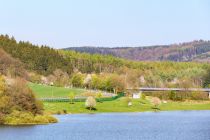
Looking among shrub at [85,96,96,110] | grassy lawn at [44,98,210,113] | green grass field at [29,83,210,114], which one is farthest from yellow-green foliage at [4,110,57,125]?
shrub at [85,96,96,110]

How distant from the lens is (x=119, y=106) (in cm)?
15438

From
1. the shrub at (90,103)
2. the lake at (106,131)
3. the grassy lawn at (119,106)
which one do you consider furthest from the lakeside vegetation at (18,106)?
the shrub at (90,103)

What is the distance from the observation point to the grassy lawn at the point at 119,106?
135 meters

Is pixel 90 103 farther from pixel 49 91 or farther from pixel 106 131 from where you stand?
pixel 106 131

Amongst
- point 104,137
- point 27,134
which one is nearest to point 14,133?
point 27,134

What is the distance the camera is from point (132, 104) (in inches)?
6358

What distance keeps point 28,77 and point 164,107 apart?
4601 centimetres

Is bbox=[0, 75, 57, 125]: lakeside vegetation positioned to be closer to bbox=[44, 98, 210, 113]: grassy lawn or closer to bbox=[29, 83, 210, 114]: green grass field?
bbox=[29, 83, 210, 114]: green grass field

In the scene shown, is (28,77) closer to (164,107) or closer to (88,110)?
(164,107)

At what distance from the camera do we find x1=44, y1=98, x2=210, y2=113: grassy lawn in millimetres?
134875

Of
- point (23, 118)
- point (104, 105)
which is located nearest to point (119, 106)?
point (104, 105)

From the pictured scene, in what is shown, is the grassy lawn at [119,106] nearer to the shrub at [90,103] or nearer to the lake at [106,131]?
the shrub at [90,103]

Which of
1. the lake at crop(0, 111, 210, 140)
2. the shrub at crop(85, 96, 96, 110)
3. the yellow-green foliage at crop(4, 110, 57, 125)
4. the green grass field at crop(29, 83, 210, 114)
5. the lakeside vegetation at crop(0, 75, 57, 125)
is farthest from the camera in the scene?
the shrub at crop(85, 96, 96, 110)

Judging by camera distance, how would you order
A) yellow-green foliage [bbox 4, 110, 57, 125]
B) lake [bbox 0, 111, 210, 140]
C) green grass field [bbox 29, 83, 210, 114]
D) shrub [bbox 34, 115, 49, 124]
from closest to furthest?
lake [bbox 0, 111, 210, 140]
yellow-green foliage [bbox 4, 110, 57, 125]
shrub [bbox 34, 115, 49, 124]
green grass field [bbox 29, 83, 210, 114]
